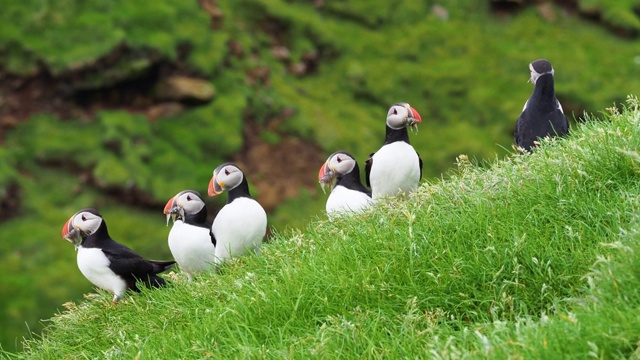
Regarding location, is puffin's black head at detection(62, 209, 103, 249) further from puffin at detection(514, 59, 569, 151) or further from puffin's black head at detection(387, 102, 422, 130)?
puffin at detection(514, 59, 569, 151)

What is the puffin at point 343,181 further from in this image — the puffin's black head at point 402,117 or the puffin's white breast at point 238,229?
the puffin's white breast at point 238,229

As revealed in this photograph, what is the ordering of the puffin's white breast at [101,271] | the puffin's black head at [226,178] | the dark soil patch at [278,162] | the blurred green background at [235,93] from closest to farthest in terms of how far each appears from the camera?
1. the puffin's white breast at [101,271]
2. the puffin's black head at [226,178]
3. the blurred green background at [235,93]
4. the dark soil patch at [278,162]

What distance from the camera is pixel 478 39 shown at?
2434 cm

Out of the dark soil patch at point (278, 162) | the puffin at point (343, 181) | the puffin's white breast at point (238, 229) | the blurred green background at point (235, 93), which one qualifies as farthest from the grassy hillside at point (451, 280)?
the dark soil patch at point (278, 162)

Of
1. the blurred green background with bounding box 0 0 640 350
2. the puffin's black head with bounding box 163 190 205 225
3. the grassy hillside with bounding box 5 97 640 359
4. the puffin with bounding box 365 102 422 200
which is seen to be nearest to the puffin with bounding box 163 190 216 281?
the puffin's black head with bounding box 163 190 205 225

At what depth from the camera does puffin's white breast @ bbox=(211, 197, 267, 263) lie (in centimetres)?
842

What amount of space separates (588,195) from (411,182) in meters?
2.64

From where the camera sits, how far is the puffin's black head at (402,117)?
896 cm

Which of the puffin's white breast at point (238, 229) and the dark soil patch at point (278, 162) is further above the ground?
the dark soil patch at point (278, 162)

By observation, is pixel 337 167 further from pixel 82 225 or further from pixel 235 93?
pixel 235 93

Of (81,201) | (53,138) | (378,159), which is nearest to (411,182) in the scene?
(378,159)

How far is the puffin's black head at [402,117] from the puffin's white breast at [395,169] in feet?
0.64

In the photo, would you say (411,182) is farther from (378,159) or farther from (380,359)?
(380,359)

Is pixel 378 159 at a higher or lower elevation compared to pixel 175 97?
lower
